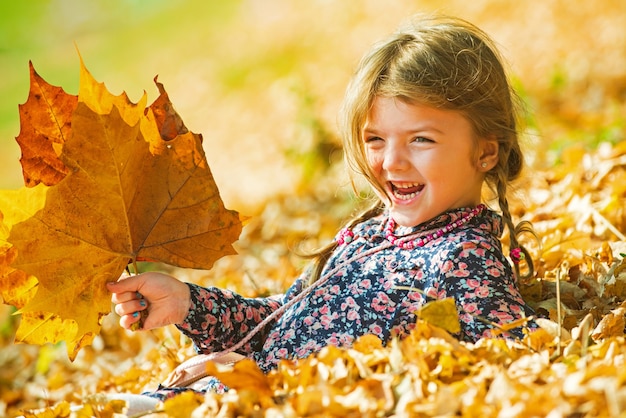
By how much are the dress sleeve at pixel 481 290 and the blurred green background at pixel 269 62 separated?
157 cm

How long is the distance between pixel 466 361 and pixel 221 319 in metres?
0.93

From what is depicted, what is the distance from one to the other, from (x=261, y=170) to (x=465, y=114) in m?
5.10

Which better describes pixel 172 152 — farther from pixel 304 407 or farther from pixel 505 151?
pixel 505 151

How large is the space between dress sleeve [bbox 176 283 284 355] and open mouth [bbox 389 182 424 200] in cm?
59

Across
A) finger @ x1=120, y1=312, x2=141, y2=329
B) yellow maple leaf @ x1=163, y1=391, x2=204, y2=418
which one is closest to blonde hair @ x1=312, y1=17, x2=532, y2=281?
finger @ x1=120, y1=312, x2=141, y2=329

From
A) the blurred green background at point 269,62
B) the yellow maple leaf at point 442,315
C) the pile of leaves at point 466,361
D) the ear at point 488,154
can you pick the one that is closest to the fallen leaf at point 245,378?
the pile of leaves at point 466,361

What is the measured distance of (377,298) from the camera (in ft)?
7.16

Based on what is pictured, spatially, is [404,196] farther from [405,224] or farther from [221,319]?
[221,319]

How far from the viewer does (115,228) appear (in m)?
2.02

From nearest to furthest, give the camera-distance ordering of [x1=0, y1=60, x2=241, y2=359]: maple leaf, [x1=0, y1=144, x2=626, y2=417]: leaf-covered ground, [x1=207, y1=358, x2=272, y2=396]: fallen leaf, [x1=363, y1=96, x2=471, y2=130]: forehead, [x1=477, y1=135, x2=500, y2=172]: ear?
1. [x1=0, y1=144, x2=626, y2=417]: leaf-covered ground
2. [x1=207, y1=358, x2=272, y2=396]: fallen leaf
3. [x1=0, y1=60, x2=241, y2=359]: maple leaf
4. [x1=363, y1=96, x2=471, y2=130]: forehead
5. [x1=477, y1=135, x2=500, y2=172]: ear

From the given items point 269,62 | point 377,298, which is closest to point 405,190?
point 377,298

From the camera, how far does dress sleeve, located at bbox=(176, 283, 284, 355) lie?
224 cm

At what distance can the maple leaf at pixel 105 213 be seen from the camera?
6.18 feet

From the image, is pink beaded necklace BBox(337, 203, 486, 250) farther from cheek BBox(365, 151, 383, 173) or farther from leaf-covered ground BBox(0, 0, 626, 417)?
leaf-covered ground BBox(0, 0, 626, 417)
